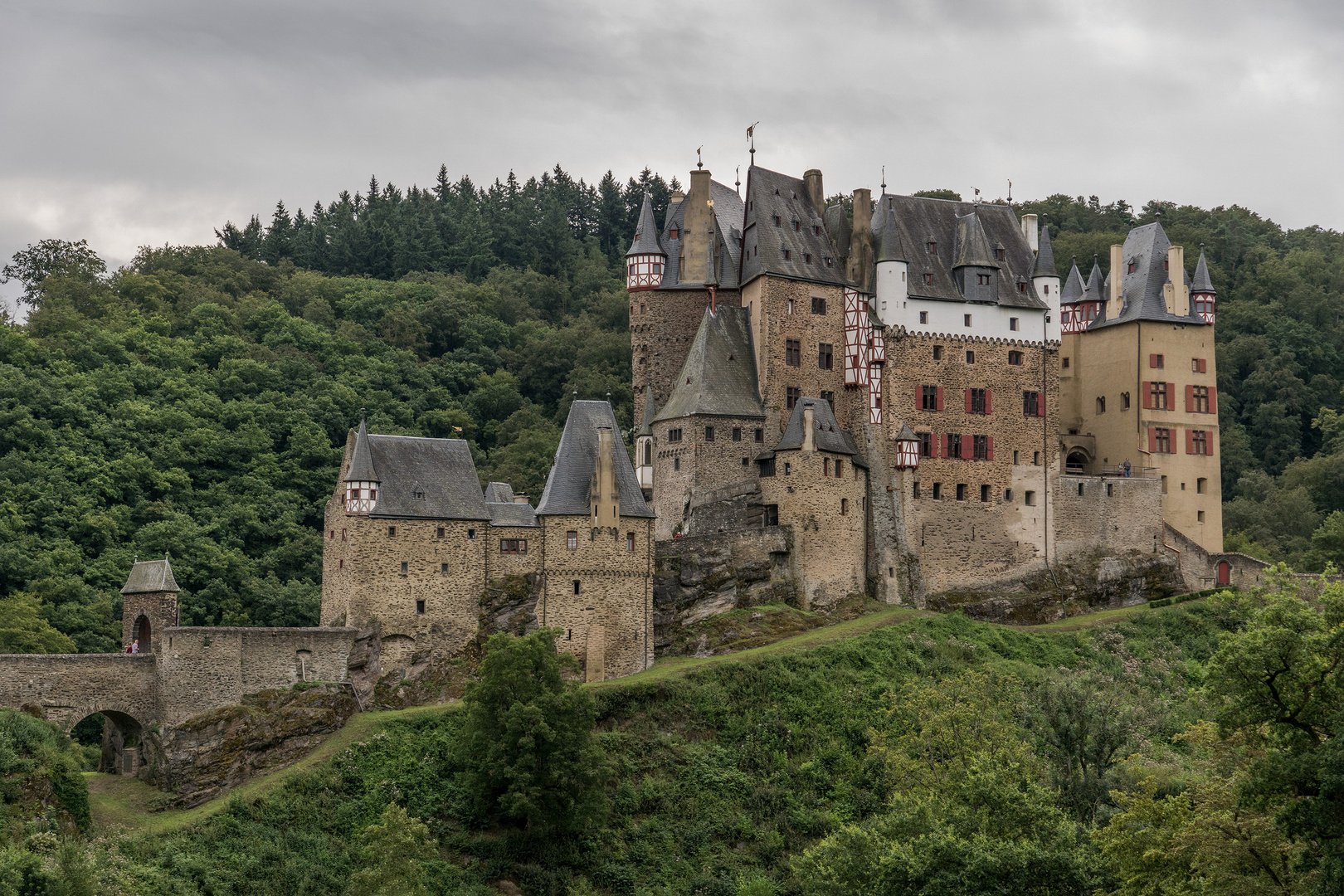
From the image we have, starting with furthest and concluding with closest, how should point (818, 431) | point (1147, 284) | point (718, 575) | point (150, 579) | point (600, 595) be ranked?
point (1147, 284)
point (818, 431)
point (718, 575)
point (600, 595)
point (150, 579)

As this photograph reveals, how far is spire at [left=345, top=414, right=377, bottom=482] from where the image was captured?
53.2m

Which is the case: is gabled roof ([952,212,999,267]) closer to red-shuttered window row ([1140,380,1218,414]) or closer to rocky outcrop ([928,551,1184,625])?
red-shuttered window row ([1140,380,1218,414])

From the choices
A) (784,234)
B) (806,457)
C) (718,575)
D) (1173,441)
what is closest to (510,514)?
(718,575)

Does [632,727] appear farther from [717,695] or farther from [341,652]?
[341,652]

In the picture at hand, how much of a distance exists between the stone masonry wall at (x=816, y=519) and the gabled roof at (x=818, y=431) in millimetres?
275

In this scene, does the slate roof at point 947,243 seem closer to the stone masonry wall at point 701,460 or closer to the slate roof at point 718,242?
the slate roof at point 718,242

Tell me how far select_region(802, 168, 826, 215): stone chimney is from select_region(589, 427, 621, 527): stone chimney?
1735cm

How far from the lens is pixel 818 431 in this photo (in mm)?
60625

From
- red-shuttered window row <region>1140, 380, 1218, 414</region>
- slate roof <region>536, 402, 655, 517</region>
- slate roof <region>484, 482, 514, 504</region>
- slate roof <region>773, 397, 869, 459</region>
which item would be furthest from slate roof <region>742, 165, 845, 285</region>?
red-shuttered window row <region>1140, 380, 1218, 414</region>

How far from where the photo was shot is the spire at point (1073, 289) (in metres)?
71.4

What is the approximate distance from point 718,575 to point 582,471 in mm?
6571

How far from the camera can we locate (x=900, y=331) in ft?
214

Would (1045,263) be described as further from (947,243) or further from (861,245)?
(861,245)

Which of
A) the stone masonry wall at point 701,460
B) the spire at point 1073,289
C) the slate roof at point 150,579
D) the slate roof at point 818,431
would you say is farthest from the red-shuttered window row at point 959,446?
the slate roof at point 150,579
